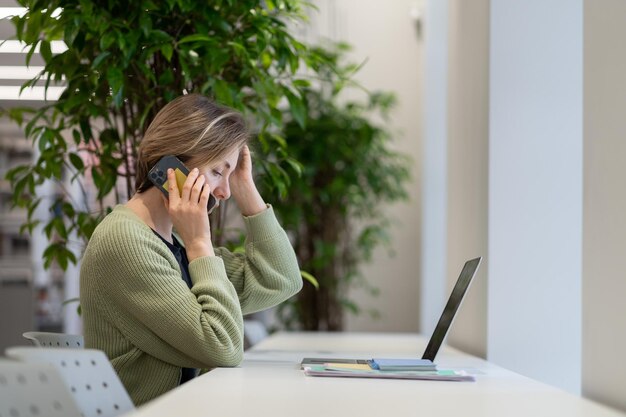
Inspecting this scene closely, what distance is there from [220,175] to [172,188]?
0.17 m

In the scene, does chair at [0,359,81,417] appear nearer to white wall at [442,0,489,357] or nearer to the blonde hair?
the blonde hair

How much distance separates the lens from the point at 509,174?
3006mm

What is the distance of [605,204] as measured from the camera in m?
1.89

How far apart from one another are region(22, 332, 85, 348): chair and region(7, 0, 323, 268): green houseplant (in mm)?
567

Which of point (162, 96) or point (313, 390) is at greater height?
point (162, 96)

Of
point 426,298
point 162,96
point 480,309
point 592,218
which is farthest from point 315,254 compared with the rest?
point 592,218

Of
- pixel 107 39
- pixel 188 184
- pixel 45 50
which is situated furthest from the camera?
pixel 45 50

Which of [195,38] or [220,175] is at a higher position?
[195,38]

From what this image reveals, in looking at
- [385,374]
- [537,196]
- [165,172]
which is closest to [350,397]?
[385,374]

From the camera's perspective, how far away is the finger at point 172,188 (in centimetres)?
213

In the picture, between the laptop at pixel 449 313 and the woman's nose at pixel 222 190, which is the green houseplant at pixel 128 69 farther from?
the laptop at pixel 449 313

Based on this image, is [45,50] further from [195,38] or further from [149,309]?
[149,309]

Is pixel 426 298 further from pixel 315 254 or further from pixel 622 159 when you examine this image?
pixel 622 159

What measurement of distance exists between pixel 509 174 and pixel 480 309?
18.6 inches
